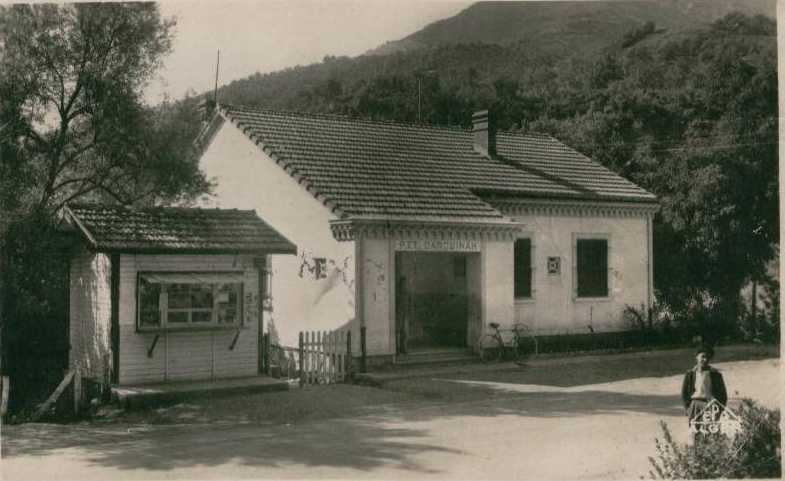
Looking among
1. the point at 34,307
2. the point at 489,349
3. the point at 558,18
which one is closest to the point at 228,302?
the point at 34,307

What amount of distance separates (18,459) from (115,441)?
1.29 m

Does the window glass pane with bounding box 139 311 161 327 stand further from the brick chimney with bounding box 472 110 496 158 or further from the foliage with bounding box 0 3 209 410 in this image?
the brick chimney with bounding box 472 110 496 158

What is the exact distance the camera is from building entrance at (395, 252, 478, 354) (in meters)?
19.0

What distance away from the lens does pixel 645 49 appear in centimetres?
3922

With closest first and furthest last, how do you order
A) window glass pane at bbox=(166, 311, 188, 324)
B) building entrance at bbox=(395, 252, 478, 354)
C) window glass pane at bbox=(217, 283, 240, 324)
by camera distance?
window glass pane at bbox=(166, 311, 188, 324) → window glass pane at bbox=(217, 283, 240, 324) → building entrance at bbox=(395, 252, 478, 354)

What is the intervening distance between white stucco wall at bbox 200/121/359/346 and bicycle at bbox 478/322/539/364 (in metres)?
3.54

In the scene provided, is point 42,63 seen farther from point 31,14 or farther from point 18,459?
point 18,459

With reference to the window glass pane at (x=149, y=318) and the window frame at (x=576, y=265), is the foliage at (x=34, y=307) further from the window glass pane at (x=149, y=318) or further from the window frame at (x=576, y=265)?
the window frame at (x=576, y=265)

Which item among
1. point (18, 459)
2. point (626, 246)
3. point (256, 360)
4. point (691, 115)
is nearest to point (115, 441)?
point (18, 459)

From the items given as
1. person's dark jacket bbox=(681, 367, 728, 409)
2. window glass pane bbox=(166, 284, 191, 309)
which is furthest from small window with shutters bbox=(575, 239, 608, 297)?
person's dark jacket bbox=(681, 367, 728, 409)

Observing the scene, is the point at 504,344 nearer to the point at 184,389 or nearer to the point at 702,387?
the point at 184,389

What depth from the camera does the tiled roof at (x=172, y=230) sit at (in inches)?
551

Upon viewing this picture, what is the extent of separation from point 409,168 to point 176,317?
26.0 feet

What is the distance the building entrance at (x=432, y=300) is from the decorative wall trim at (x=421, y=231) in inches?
31.4
